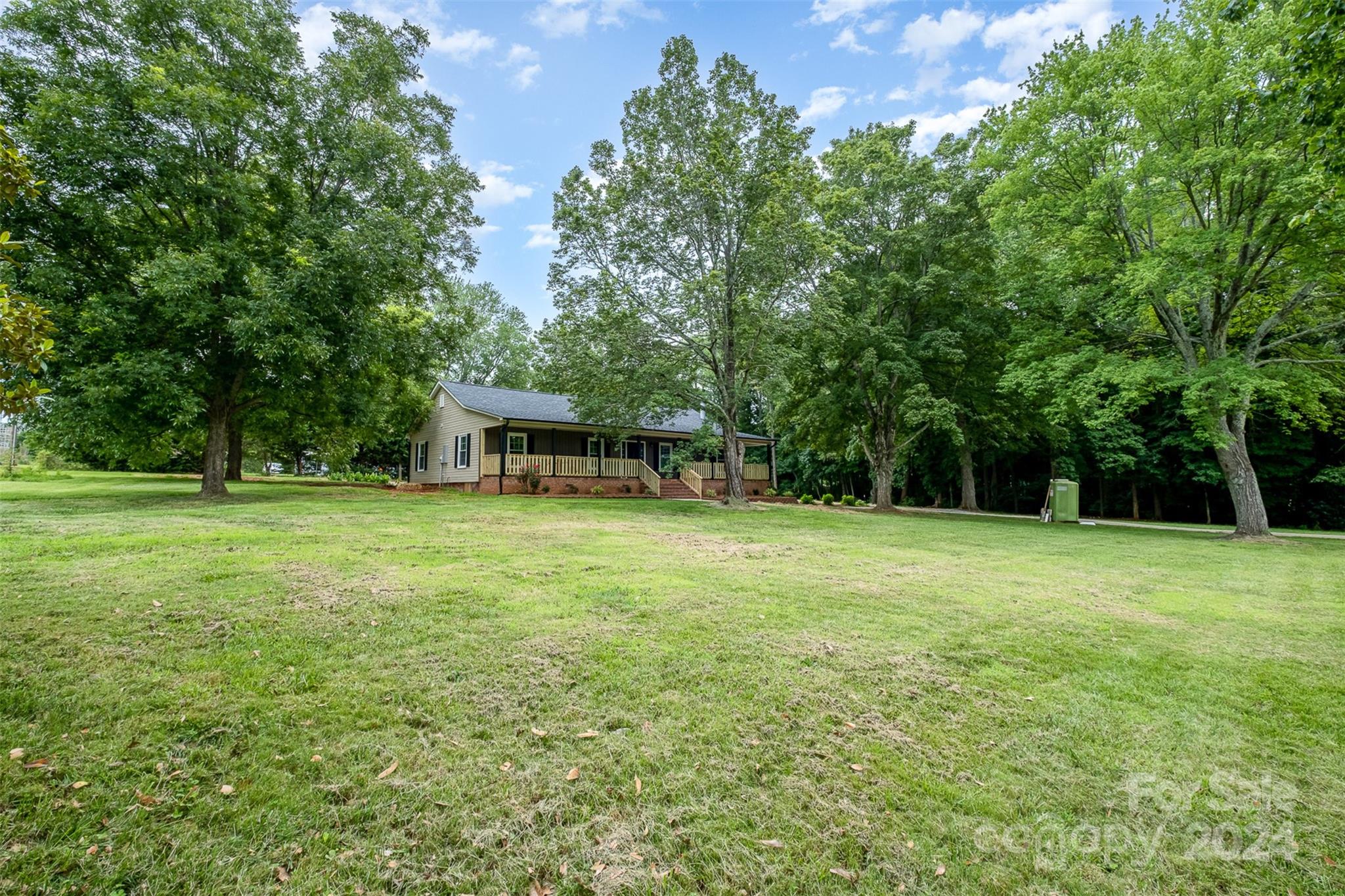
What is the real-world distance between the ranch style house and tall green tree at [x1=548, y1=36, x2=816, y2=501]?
3.87 m

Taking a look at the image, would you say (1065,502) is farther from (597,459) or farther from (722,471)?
(597,459)

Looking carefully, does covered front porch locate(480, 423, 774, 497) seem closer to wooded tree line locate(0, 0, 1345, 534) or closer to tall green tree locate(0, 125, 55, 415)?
wooded tree line locate(0, 0, 1345, 534)

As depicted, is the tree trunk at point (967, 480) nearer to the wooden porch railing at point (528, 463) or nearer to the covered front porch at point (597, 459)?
the covered front porch at point (597, 459)

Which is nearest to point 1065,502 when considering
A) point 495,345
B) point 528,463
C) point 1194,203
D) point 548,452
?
point 1194,203

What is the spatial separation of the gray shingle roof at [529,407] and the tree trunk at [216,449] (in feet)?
26.6

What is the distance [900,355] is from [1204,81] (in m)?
8.59

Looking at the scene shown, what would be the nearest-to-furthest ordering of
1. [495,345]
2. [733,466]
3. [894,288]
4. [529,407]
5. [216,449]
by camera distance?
[216,449] < [733,466] < [894,288] < [529,407] < [495,345]

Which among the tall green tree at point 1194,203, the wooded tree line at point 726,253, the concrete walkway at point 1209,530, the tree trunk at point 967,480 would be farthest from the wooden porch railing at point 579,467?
the tall green tree at point 1194,203

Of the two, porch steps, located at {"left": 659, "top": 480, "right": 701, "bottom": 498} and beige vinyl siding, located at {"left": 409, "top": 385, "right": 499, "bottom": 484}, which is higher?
beige vinyl siding, located at {"left": 409, "top": 385, "right": 499, "bottom": 484}

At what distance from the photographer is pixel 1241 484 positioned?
1288 centimetres

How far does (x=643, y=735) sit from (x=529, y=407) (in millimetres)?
20855

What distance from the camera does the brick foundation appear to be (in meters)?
20.4

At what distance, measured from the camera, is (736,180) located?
15352 mm

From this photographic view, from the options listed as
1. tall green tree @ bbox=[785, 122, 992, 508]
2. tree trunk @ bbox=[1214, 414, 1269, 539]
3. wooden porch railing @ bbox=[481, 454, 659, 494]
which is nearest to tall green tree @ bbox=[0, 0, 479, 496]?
wooden porch railing @ bbox=[481, 454, 659, 494]
